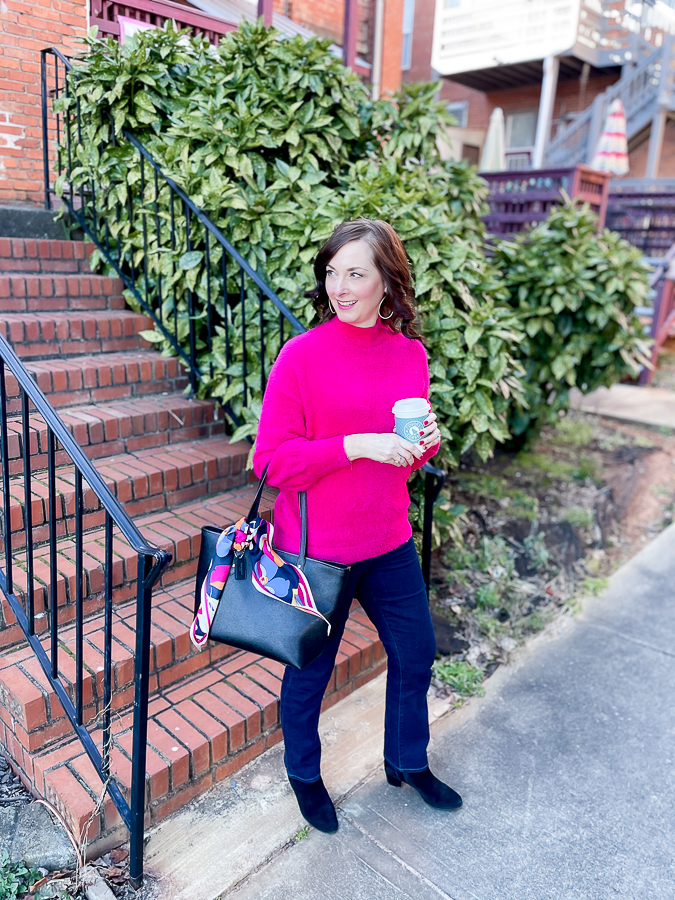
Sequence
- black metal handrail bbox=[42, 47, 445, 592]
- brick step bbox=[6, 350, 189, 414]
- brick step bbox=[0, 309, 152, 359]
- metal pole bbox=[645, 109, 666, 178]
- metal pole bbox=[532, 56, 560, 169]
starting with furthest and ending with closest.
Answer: metal pole bbox=[532, 56, 560, 169]
metal pole bbox=[645, 109, 666, 178]
brick step bbox=[0, 309, 152, 359]
brick step bbox=[6, 350, 189, 414]
black metal handrail bbox=[42, 47, 445, 592]

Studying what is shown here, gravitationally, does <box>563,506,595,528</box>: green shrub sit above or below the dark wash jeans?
below

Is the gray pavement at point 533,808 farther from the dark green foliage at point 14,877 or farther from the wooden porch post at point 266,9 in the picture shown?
the wooden porch post at point 266,9

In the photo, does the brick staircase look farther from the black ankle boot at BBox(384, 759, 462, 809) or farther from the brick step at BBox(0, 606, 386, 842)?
the black ankle boot at BBox(384, 759, 462, 809)

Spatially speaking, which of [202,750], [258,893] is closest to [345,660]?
[202,750]

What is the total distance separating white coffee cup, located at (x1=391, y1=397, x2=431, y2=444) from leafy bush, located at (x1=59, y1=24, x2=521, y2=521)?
4.28 ft

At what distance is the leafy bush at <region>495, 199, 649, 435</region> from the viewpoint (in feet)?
14.3

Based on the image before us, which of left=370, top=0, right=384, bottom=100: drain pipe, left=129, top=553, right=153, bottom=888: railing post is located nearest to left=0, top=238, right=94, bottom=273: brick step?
left=129, top=553, right=153, bottom=888: railing post

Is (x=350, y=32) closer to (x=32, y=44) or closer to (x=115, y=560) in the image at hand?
(x=32, y=44)

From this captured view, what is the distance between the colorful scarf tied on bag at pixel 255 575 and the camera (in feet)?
5.55

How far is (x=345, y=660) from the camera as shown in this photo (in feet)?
8.26

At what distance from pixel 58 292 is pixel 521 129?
51.2 feet

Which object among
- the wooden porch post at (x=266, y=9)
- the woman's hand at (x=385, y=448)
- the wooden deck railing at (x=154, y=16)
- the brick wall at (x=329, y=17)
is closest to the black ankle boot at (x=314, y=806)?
the woman's hand at (x=385, y=448)

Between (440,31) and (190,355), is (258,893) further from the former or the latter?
(440,31)

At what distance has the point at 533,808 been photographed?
2.13 meters
